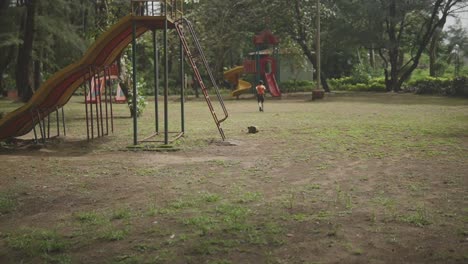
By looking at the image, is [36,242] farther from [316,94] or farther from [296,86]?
[296,86]

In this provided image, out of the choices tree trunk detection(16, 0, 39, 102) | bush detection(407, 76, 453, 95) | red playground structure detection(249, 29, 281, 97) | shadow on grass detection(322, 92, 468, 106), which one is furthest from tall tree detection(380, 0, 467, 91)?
tree trunk detection(16, 0, 39, 102)

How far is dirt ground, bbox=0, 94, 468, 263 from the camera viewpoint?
196 inches

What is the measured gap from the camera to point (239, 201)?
6844mm

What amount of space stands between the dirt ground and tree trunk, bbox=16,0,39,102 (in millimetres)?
14646

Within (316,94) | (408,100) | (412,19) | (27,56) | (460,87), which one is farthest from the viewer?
(412,19)

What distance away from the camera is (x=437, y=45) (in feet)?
166

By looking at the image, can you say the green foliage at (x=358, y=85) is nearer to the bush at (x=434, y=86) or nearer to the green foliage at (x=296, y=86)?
the green foliage at (x=296, y=86)

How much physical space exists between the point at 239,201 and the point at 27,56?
23.4m

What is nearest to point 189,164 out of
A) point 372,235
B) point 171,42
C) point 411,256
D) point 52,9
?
point 372,235

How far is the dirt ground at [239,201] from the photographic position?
196 inches

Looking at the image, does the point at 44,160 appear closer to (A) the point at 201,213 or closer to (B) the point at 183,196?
(B) the point at 183,196

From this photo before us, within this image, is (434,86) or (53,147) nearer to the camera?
(53,147)

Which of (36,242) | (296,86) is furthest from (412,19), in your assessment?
(36,242)

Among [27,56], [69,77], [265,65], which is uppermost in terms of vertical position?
[27,56]
